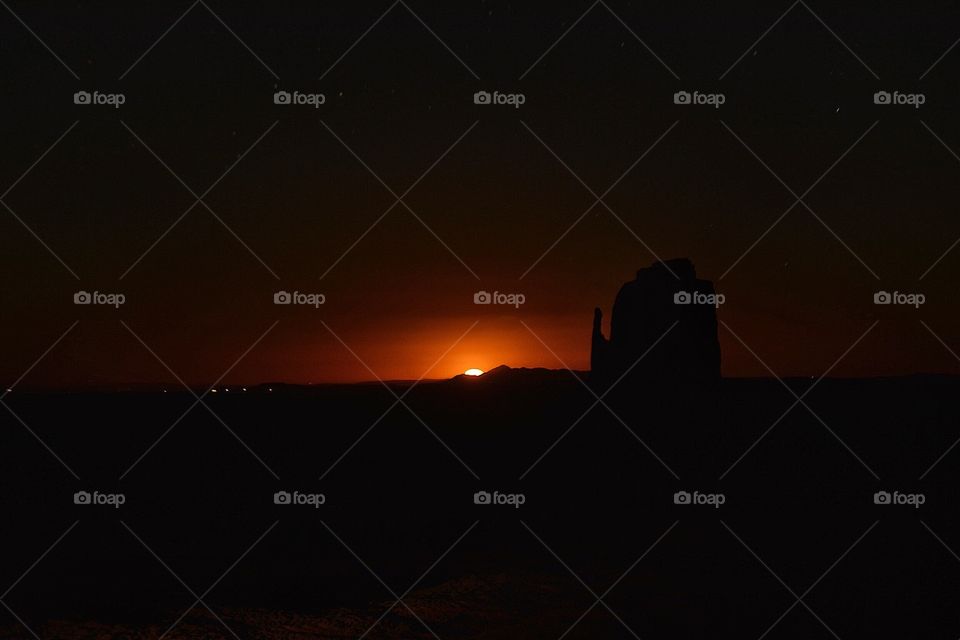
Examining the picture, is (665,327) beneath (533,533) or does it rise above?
above

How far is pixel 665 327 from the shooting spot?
38.0m

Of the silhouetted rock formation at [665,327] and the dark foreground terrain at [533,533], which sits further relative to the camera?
the silhouetted rock formation at [665,327]

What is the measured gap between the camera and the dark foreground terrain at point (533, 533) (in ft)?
48.8

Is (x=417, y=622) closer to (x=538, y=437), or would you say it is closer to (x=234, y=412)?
(x=538, y=437)

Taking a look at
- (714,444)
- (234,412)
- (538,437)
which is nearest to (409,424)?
(538,437)

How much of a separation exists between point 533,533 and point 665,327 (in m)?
17.3

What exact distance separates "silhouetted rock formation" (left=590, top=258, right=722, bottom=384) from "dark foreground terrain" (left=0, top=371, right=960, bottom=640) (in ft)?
4.50

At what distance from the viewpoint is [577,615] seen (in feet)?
47.3

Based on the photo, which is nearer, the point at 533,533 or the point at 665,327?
the point at 533,533

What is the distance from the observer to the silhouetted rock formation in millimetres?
37312

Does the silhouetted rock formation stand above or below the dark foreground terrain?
above

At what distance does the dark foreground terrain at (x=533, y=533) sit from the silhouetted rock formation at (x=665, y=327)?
1.37 meters

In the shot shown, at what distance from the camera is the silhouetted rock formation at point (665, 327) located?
1469 inches

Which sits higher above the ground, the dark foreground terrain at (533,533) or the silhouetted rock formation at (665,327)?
the silhouetted rock formation at (665,327)
